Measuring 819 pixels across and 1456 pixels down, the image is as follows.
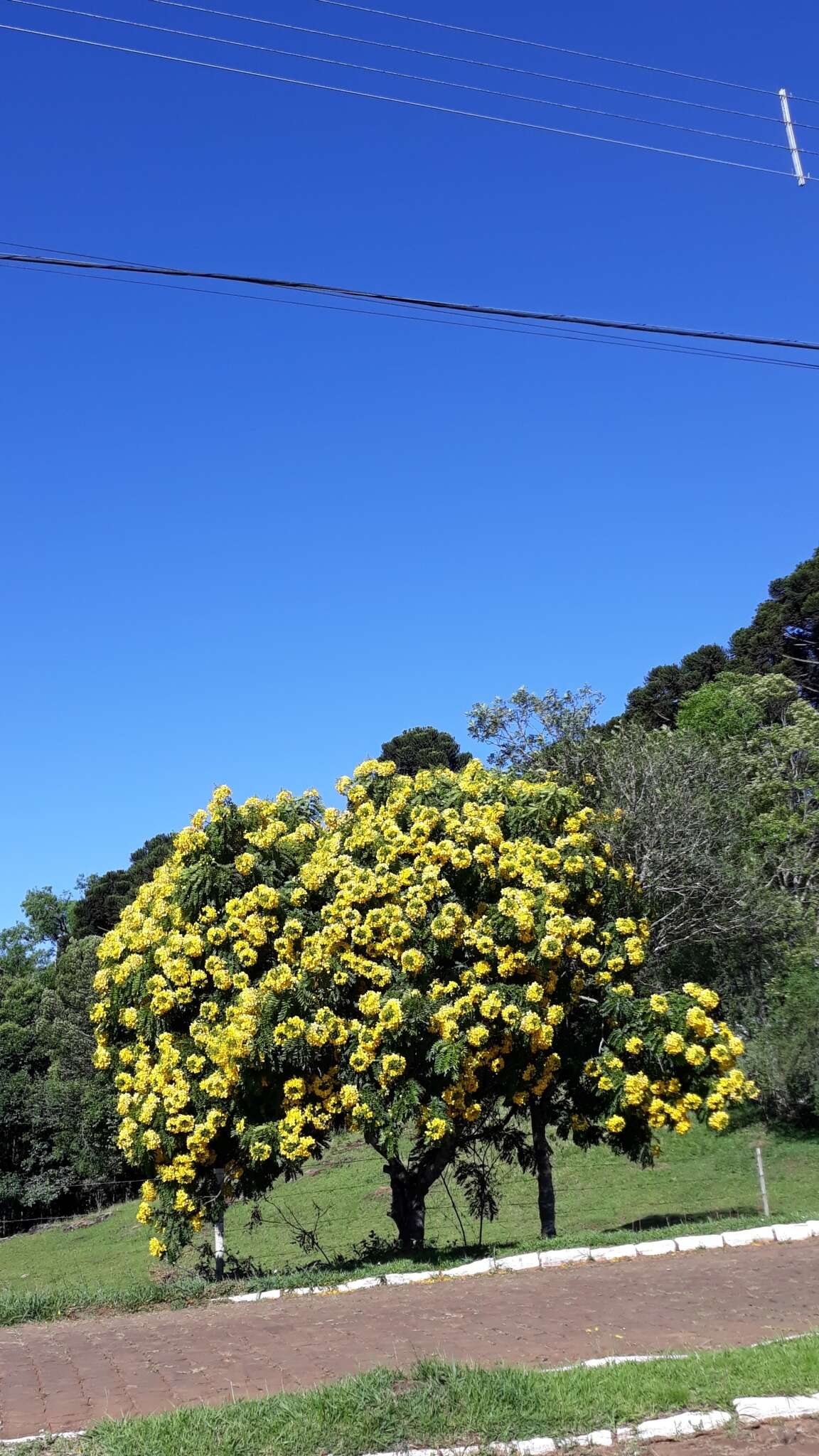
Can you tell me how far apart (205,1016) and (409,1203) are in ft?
12.3

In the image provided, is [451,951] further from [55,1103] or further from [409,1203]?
[55,1103]

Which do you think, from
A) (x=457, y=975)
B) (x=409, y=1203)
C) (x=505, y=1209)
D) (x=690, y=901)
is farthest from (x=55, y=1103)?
(x=457, y=975)

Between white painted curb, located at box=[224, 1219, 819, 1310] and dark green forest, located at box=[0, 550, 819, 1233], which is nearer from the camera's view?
white painted curb, located at box=[224, 1219, 819, 1310]

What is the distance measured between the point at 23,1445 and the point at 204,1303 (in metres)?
5.47

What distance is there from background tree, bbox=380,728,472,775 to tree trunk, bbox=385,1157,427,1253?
121 ft

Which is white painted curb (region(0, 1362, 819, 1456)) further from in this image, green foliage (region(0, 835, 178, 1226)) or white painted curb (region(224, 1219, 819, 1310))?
green foliage (region(0, 835, 178, 1226))

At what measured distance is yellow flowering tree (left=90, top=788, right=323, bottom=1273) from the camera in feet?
42.7

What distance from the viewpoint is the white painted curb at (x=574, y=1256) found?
10992mm

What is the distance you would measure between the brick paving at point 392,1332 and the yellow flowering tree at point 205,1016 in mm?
2665

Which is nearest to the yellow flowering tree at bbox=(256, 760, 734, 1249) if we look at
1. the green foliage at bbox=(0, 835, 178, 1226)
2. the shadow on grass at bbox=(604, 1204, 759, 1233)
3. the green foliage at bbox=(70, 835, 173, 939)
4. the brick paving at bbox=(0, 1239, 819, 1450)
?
the brick paving at bbox=(0, 1239, 819, 1450)

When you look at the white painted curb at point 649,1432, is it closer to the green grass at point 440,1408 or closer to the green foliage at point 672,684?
the green grass at point 440,1408

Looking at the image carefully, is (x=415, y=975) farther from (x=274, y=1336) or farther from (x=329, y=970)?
(x=274, y=1336)

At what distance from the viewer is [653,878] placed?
23.4 metres

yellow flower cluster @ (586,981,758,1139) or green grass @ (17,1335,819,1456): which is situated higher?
yellow flower cluster @ (586,981,758,1139)
